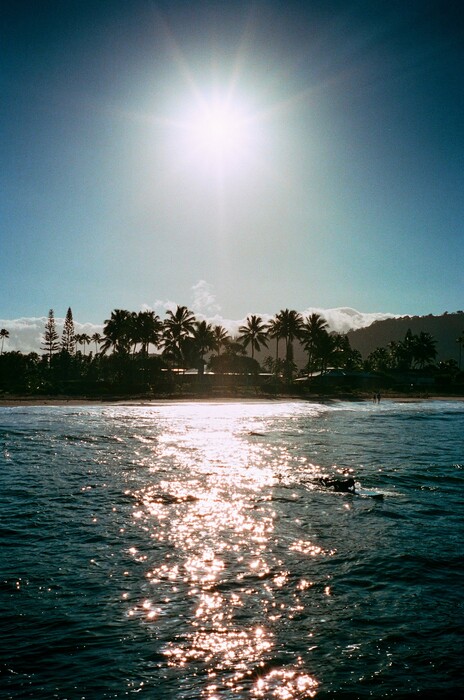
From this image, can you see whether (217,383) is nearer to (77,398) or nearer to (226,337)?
(226,337)

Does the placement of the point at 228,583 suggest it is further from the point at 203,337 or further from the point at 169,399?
the point at 203,337

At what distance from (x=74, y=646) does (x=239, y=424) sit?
4074 centimetres

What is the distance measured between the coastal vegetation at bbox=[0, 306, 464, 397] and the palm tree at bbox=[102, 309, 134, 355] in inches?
7.6

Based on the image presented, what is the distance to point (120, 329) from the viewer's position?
104 metres

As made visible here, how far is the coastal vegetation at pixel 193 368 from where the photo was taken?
8900cm

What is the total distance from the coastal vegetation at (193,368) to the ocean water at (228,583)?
64549 mm

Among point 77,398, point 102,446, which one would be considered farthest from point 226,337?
point 102,446

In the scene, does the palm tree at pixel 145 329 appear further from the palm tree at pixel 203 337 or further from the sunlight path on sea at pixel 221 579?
the sunlight path on sea at pixel 221 579

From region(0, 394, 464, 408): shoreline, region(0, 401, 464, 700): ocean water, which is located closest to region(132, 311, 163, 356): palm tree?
region(0, 394, 464, 408): shoreline

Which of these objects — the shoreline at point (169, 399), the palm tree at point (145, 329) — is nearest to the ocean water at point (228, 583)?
the shoreline at point (169, 399)

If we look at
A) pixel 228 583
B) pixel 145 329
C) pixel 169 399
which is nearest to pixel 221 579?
pixel 228 583

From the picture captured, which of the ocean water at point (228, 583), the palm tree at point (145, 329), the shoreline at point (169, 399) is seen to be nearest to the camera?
the ocean water at point (228, 583)

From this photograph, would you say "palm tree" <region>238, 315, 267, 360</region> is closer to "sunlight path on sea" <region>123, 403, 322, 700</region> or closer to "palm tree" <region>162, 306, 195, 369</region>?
"palm tree" <region>162, 306, 195, 369</region>

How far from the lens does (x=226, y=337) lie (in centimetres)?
11994
